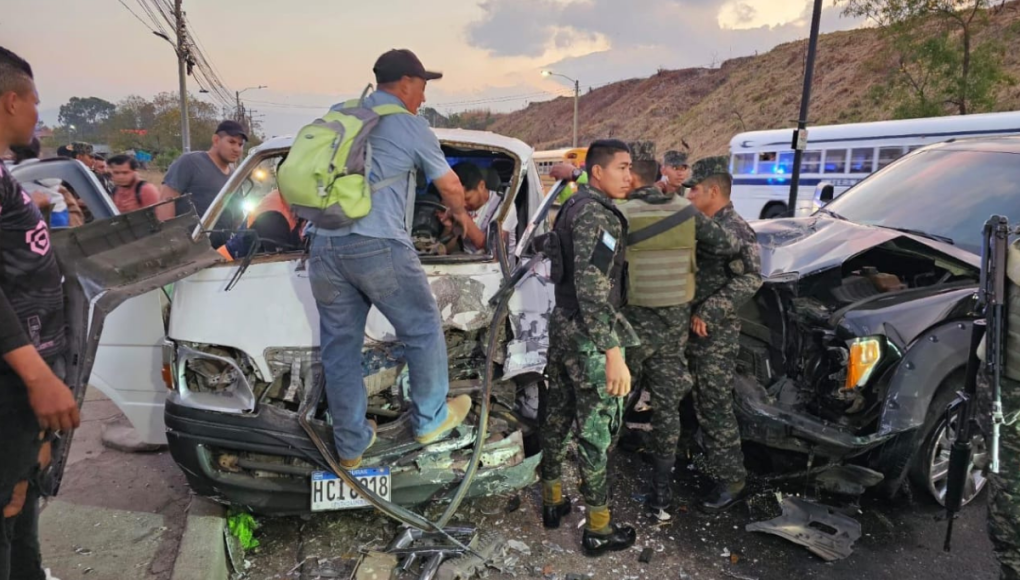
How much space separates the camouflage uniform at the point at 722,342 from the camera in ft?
10.9

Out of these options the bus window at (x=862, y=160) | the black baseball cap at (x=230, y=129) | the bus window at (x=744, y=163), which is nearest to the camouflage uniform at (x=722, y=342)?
the black baseball cap at (x=230, y=129)

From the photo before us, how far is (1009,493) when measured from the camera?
2.38 m

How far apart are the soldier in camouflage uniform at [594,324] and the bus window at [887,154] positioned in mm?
11059

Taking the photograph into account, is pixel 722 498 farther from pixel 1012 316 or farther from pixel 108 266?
pixel 108 266

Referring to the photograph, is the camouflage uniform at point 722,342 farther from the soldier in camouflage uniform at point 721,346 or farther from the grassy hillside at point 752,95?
the grassy hillside at point 752,95

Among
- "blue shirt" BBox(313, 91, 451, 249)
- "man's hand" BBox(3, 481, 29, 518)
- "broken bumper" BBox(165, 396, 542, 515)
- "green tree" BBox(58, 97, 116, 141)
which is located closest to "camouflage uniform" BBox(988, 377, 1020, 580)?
"broken bumper" BBox(165, 396, 542, 515)

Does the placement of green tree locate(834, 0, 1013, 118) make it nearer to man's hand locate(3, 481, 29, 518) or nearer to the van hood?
the van hood

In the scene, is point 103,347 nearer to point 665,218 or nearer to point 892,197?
point 665,218

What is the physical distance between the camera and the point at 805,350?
3350 millimetres

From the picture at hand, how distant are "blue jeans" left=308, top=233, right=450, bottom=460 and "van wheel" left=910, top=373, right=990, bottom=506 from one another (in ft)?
8.19

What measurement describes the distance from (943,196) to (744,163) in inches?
494

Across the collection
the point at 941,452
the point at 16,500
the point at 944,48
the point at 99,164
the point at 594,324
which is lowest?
the point at 941,452

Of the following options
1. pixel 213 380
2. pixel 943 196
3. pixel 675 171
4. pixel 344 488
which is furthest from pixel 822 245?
pixel 213 380

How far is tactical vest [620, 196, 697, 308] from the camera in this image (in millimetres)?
3100
